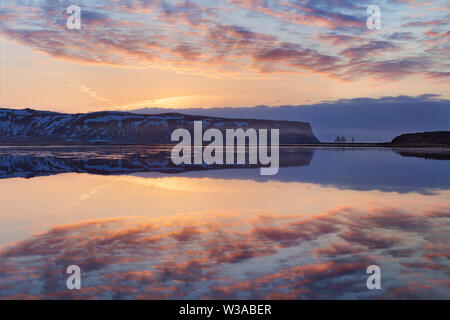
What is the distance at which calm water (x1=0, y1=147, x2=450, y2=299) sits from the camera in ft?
17.6

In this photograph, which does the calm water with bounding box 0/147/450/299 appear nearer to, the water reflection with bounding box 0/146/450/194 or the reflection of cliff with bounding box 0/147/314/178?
the water reflection with bounding box 0/146/450/194

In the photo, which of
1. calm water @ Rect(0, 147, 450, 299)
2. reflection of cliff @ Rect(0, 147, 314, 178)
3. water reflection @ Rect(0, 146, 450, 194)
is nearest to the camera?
calm water @ Rect(0, 147, 450, 299)

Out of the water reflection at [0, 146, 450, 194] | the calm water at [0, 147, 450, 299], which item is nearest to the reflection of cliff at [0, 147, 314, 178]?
the water reflection at [0, 146, 450, 194]

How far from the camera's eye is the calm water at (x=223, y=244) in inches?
211

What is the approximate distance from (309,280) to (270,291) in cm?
74

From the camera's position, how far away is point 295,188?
15.6 m

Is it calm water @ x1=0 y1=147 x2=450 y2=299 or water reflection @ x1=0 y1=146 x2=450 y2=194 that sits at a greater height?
water reflection @ x1=0 y1=146 x2=450 y2=194

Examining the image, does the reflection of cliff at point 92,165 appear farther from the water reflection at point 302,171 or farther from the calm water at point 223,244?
the calm water at point 223,244

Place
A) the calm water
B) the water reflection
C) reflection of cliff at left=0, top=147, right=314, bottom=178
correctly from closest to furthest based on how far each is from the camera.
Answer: the calm water
the water reflection
reflection of cliff at left=0, top=147, right=314, bottom=178

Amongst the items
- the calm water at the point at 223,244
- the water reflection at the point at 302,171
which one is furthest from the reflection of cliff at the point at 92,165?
the calm water at the point at 223,244

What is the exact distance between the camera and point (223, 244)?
24.6ft
